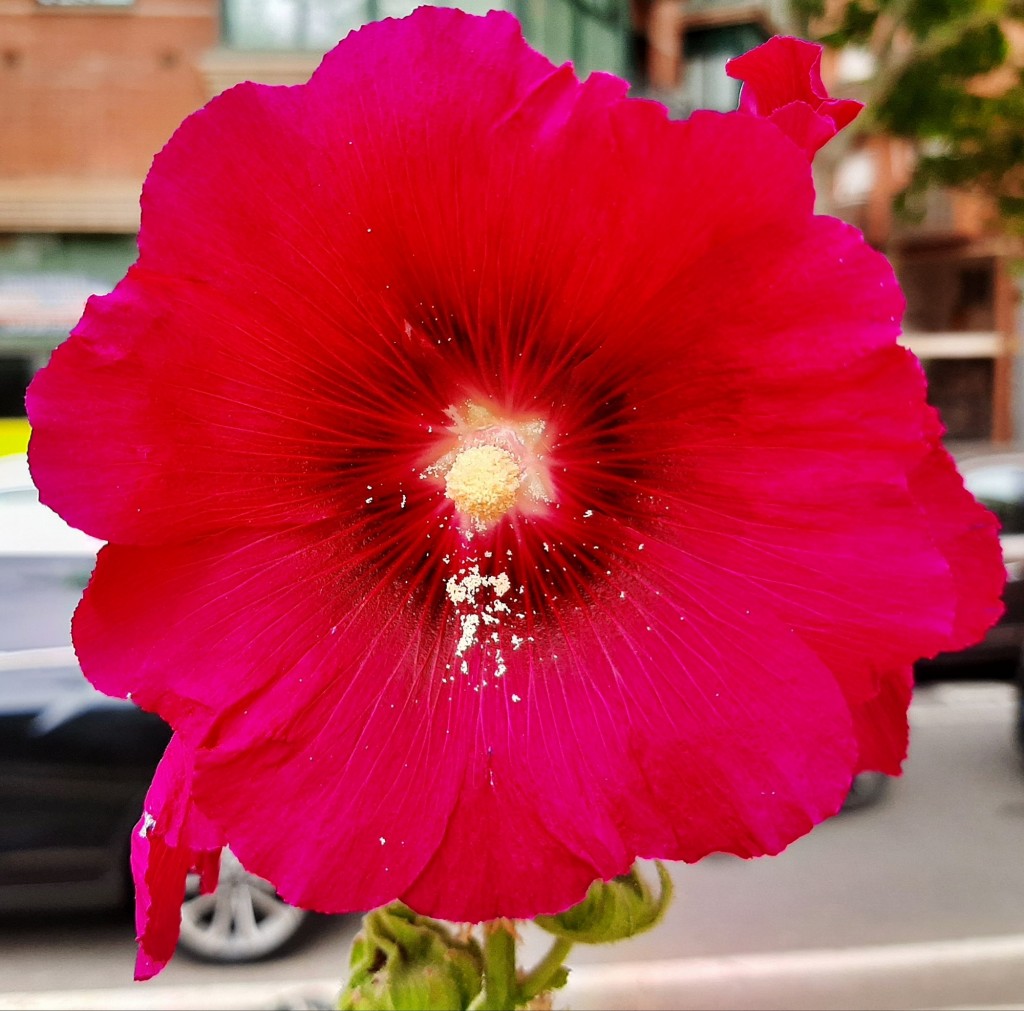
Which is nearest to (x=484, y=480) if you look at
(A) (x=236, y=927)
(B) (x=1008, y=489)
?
(A) (x=236, y=927)

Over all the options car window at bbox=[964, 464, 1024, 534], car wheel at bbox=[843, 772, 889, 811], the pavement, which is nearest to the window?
car window at bbox=[964, 464, 1024, 534]

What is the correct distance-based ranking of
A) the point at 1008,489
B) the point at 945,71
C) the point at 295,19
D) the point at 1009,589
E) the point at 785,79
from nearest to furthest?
the point at 785,79 → the point at 1009,589 → the point at 1008,489 → the point at 945,71 → the point at 295,19

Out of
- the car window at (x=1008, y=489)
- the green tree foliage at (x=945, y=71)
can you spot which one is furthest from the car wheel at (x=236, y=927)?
the green tree foliage at (x=945, y=71)

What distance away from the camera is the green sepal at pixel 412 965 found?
31 centimetres

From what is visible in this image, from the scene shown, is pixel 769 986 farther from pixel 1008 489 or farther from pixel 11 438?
pixel 1008 489

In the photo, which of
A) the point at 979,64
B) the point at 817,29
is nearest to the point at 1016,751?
the point at 979,64

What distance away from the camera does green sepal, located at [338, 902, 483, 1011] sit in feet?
1.03

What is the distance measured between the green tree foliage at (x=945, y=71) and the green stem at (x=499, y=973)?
219 centimetres

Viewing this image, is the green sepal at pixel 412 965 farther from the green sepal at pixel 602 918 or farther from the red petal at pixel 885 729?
the red petal at pixel 885 729

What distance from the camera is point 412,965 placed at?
32 centimetres

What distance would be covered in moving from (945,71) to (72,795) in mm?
2709

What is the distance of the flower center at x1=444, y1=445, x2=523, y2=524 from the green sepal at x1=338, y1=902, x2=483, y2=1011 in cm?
14

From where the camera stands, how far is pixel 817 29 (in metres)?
3.01

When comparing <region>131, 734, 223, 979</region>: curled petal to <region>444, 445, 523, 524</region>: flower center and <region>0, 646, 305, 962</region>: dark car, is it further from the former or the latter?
<region>0, 646, 305, 962</region>: dark car
